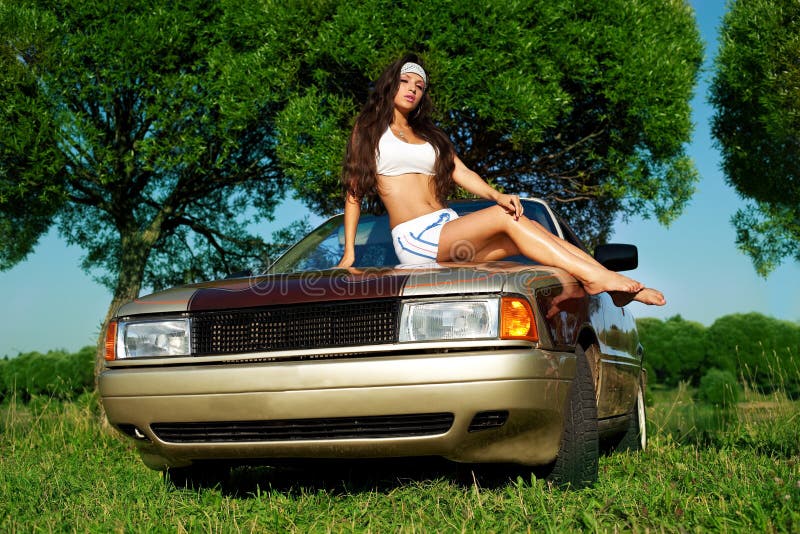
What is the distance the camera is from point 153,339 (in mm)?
3273

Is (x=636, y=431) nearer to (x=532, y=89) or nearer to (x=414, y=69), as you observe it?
(x=414, y=69)

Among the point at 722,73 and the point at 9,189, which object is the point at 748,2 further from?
the point at 9,189

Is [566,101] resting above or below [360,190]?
above

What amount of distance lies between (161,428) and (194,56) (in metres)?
10.3

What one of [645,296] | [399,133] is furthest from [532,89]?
[645,296]

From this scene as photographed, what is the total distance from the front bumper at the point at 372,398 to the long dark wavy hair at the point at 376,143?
1.55 m

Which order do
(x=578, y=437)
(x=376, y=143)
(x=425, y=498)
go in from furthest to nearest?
1. (x=376, y=143)
2. (x=425, y=498)
3. (x=578, y=437)

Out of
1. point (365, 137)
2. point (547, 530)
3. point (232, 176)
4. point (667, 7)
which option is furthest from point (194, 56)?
point (547, 530)

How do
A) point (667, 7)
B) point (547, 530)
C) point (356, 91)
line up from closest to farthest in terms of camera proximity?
point (547, 530)
point (356, 91)
point (667, 7)

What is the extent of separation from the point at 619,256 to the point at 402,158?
1284mm

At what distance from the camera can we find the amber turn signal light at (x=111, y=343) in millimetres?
3374

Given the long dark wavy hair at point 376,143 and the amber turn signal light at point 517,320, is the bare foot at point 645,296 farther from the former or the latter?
the long dark wavy hair at point 376,143

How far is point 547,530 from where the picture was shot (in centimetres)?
272

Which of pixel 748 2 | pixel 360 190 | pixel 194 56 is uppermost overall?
pixel 748 2
